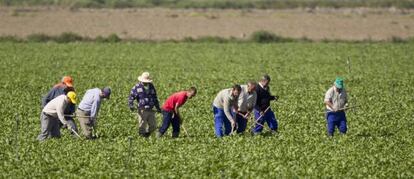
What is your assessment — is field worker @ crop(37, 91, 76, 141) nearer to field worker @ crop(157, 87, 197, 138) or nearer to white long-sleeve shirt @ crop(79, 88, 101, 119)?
white long-sleeve shirt @ crop(79, 88, 101, 119)

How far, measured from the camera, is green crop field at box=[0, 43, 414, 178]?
18.7 meters

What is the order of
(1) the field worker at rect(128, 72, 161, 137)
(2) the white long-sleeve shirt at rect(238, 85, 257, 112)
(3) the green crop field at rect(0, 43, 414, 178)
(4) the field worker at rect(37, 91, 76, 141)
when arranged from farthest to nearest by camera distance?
(2) the white long-sleeve shirt at rect(238, 85, 257, 112) < (1) the field worker at rect(128, 72, 161, 137) < (4) the field worker at rect(37, 91, 76, 141) < (3) the green crop field at rect(0, 43, 414, 178)

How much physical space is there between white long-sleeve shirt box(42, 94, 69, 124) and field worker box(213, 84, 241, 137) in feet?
11.2

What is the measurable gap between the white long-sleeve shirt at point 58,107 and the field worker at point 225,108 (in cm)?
341

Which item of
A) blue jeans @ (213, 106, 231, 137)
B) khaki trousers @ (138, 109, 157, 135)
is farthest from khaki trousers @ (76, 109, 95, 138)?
blue jeans @ (213, 106, 231, 137)

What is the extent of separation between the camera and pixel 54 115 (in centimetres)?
2145

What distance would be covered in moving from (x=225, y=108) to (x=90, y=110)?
288 cm

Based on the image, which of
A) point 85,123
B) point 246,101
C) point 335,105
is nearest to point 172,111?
point 246,101

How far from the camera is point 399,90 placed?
35688 millimetres

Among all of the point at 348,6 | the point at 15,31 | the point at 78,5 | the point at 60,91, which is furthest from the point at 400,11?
the point at 60,91

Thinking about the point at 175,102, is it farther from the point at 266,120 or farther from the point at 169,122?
the point at 266,120

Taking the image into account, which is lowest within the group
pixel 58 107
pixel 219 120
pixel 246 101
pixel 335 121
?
pixel 335 121

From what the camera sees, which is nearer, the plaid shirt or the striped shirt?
the plaid shirt

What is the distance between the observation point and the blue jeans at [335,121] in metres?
22.9
